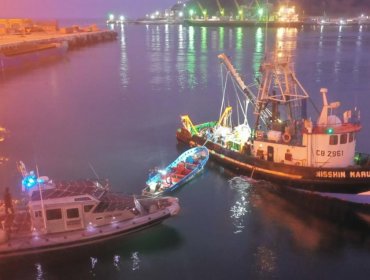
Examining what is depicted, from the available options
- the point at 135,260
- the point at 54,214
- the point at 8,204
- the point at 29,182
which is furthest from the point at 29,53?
the point at 135,260

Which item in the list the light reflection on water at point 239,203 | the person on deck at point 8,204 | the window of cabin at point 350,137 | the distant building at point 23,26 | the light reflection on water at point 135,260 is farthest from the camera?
the distant building at point 23,26

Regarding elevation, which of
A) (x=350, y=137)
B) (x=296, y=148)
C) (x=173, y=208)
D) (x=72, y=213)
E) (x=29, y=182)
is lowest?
(x=173, y=208)

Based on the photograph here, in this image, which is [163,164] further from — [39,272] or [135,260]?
[39,272]

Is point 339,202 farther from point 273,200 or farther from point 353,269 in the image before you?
point 353,269

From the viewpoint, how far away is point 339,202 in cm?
2242

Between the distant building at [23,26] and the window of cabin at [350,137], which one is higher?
the distant building at [23,26]

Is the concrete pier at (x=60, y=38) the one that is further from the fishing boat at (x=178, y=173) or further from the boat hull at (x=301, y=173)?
the boat hull at (x=301, y=173)

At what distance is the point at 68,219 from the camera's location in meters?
17.3

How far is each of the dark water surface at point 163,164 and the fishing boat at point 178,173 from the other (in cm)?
59

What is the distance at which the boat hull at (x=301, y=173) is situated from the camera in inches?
838

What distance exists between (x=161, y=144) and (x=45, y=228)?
16.2 meters

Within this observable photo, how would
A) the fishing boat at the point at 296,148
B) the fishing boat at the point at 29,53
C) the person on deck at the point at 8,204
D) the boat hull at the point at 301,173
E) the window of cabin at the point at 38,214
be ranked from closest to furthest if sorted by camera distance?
the window of cabin at the point at 38,214, the person on deck at the point at 8,204, the boat hull at the point at 301,173, the fishing boat at the point at 296,148, the fishing boat at the point at 29,53

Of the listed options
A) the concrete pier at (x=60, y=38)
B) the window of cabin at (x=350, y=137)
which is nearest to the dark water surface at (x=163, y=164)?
the window of cabin at (x=350, y=137)

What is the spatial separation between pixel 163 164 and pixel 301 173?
9564 millimetres
